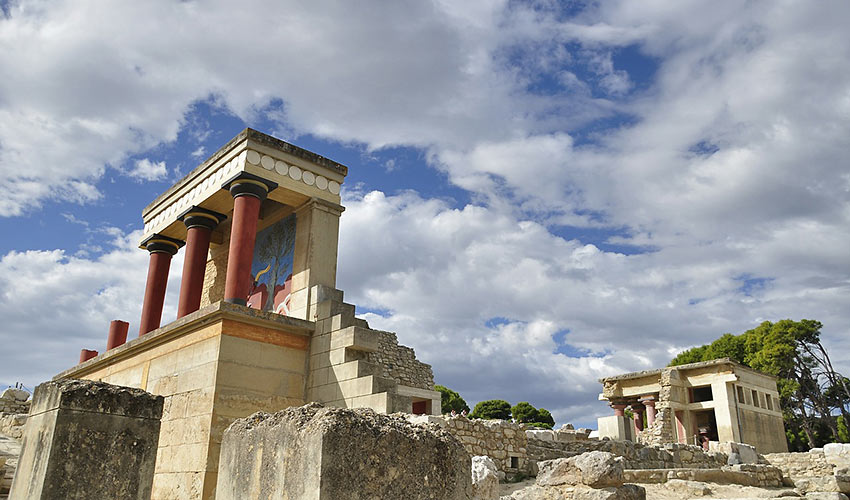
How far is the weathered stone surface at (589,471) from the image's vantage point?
7445 millimetres

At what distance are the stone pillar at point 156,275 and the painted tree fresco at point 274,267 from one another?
2846 mm

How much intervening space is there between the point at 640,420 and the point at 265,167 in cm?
2413

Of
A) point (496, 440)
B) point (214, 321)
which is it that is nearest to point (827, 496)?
point (496, 440)

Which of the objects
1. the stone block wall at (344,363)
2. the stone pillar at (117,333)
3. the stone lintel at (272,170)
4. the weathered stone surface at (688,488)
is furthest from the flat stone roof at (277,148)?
the weathered stone surface at (688,488)

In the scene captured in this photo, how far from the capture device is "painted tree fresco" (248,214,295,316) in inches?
502

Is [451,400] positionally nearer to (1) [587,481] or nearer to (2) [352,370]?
(2) [352,370]

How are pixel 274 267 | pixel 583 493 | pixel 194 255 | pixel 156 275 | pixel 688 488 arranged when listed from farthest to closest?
1. pixel 156 275
2. pixel 194 255
3. pixel 274 267
4. pixel 688 488
5. pixel 583 493

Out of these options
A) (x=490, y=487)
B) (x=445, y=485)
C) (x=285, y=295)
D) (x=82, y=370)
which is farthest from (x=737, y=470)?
(x=82, y=370)

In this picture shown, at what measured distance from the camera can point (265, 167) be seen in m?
12.4

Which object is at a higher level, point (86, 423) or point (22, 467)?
point (86, 423)

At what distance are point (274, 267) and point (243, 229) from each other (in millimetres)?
1545

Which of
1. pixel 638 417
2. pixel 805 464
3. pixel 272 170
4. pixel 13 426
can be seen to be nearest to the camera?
pixel 272 170

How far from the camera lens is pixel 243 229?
12.0 meters

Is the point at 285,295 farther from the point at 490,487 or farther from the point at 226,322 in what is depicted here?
the point at 490,487
